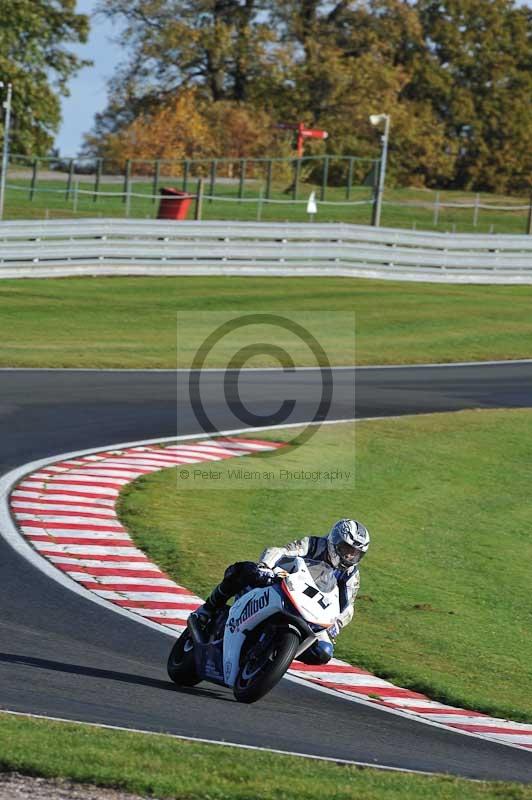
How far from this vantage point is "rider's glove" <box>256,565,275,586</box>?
9.26m

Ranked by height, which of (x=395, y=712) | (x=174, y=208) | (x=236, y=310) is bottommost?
(x=395, y=712)

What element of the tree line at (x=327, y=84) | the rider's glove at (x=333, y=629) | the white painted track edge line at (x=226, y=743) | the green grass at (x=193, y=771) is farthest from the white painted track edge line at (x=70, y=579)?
the tree line at (x=327, y=84)

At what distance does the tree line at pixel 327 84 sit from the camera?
220ft

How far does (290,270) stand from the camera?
39281 millimetres

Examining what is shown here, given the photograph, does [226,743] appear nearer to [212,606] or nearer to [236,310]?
[212,606]

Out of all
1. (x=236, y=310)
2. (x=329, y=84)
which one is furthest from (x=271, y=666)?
(x=329, y=84)

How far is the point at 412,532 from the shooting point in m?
15.8

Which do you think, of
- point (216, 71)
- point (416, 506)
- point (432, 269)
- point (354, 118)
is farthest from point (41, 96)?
point (416, 506)

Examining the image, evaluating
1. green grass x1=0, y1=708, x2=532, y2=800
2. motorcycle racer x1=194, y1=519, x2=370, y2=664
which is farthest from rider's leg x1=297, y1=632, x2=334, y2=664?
green grass x1=0, y1=708, x2=532, y2=800

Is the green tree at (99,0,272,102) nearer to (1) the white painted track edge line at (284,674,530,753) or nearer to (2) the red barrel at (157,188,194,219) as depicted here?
(2) the red barrel at (157,188,194,219)

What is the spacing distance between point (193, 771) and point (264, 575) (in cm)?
210

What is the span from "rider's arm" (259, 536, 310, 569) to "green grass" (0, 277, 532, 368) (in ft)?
53.5

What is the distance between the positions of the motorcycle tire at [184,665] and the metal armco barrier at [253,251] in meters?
25.8

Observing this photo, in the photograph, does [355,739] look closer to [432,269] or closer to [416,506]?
[416,506]
